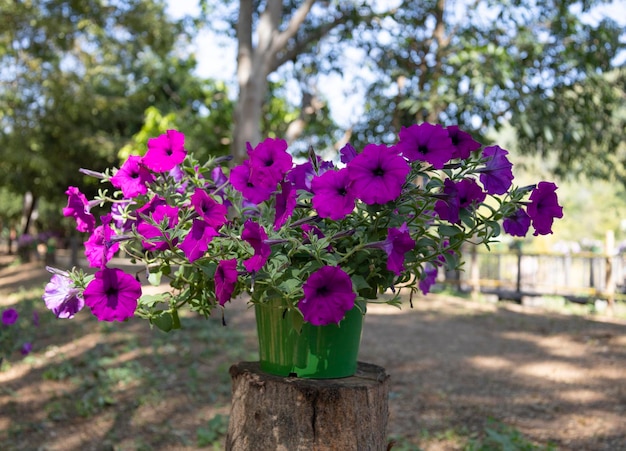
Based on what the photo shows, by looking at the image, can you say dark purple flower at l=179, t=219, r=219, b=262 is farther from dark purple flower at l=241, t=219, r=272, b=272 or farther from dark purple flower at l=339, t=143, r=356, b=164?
dark purple flower at l=339, t=143, r=356, b=164

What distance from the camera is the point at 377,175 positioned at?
54.1 inches

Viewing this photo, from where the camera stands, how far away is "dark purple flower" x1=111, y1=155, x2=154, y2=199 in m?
1.63

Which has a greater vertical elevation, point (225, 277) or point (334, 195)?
point (334, 195)

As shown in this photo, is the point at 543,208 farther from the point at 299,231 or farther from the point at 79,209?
the point at 79,209

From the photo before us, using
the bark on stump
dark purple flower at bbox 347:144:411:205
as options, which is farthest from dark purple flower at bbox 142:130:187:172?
the bark on stump

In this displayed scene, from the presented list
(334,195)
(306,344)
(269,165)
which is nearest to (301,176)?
(269,165)

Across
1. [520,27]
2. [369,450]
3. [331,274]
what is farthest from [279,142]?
[520,27]

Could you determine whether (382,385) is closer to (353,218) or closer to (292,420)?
Result: (292,420)

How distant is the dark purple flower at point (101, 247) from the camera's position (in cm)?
151

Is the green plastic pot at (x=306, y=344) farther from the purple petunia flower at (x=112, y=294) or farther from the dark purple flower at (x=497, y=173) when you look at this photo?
the dark purple flower at (x=497, y=173)

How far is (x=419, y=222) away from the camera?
164cm

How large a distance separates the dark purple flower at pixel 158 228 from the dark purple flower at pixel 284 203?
0.86 ft

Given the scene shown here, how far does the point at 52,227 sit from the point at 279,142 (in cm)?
2740

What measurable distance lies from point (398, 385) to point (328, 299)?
395cm
